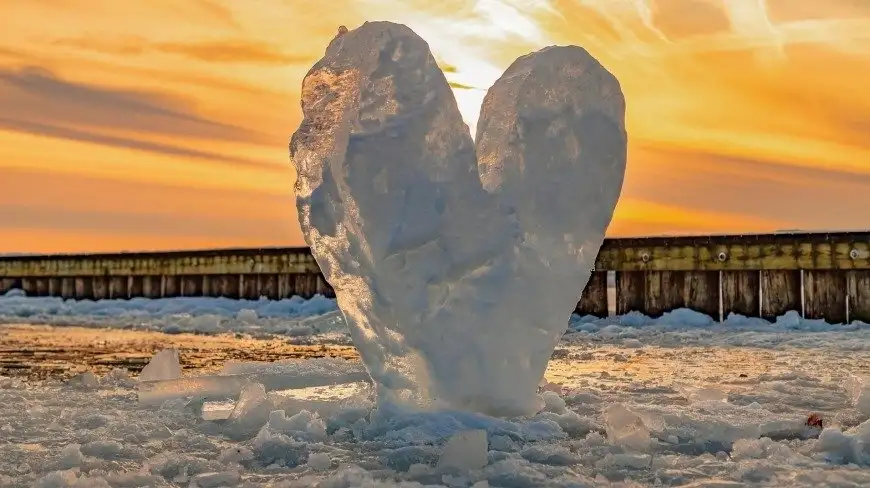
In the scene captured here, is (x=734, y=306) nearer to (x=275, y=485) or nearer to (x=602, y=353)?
(x=602, y=353)

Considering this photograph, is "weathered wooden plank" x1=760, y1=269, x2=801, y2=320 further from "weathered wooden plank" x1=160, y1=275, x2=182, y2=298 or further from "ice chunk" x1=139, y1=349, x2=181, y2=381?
"weathered wooden plank" x1=160, y1=275, x2=182, y2=298

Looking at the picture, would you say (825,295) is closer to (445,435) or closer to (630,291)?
(630,291)

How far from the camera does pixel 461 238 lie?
13.5 feet

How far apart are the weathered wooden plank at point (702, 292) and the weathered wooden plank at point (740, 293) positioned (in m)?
0.12

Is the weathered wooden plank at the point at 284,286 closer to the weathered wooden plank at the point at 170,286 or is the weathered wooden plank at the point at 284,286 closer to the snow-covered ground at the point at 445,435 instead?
the weathered wooden plank at the point at 170,286

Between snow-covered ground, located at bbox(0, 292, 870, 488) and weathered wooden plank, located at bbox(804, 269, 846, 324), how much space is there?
5.60 m

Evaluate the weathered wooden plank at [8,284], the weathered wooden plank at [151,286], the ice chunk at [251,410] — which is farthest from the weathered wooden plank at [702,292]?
the weathered wooden plank at [8,284]

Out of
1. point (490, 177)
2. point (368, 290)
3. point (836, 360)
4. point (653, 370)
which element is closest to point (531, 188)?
point (490, 177)

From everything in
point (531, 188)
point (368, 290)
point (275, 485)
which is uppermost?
point (531, 188)

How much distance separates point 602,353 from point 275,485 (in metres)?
5.74

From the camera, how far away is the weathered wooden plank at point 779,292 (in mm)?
11992

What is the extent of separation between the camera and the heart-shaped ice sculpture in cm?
408

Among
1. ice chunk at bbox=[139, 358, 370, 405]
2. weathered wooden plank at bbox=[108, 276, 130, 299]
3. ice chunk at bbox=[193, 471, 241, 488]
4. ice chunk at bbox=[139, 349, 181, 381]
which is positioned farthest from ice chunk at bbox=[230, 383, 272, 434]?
weathered wooden plank at bbox=[108, 276, 130, 299]

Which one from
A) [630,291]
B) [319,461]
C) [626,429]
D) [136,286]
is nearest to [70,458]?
[319,461]
